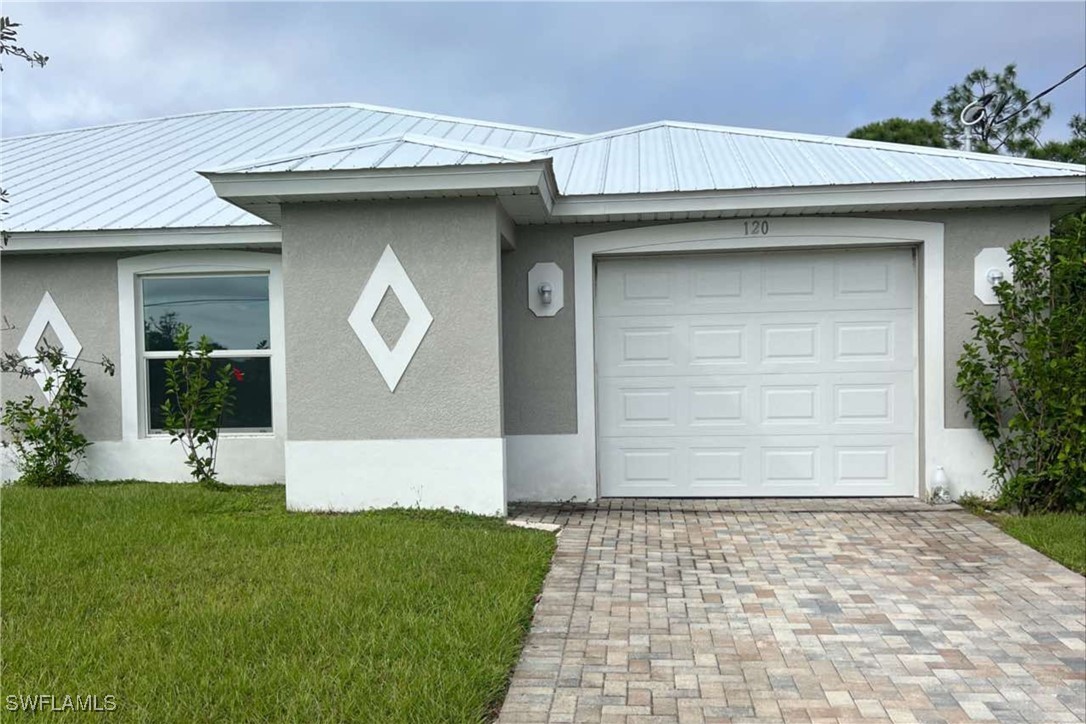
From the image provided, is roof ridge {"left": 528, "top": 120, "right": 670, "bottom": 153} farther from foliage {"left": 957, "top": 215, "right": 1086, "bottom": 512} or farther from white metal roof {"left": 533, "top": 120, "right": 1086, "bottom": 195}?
foliage {"left": 957, "top": 215, "right": 1086, "bottom": 512}

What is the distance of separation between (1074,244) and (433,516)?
6022 mm

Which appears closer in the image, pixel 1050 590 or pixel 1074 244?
pixel 1050 590

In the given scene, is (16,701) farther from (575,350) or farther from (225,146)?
(225,146)

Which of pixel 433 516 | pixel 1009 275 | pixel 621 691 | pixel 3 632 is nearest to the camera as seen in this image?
pixel 621 691

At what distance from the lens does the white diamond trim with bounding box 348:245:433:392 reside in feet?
23.5

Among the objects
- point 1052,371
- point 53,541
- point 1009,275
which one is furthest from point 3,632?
point 1009,275

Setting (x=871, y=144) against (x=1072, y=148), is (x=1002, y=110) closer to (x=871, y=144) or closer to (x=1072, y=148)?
(x=1072, y=148)

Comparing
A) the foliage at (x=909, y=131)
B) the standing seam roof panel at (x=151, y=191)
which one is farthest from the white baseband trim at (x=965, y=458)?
the foliage at (x=909, y=131)

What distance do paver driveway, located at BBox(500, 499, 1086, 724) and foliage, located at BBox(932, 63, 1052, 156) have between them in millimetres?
18115

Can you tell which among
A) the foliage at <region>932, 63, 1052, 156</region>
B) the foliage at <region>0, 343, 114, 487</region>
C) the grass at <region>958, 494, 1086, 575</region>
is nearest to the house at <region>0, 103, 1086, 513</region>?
the foliage at <region>0, 343, 114, 487</region>

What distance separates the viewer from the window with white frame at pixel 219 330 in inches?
356

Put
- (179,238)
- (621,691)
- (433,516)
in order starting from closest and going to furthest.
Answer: (621,691) → (433,516) → (179,238)

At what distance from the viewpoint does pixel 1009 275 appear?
780cm

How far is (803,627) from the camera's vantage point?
4.54m
